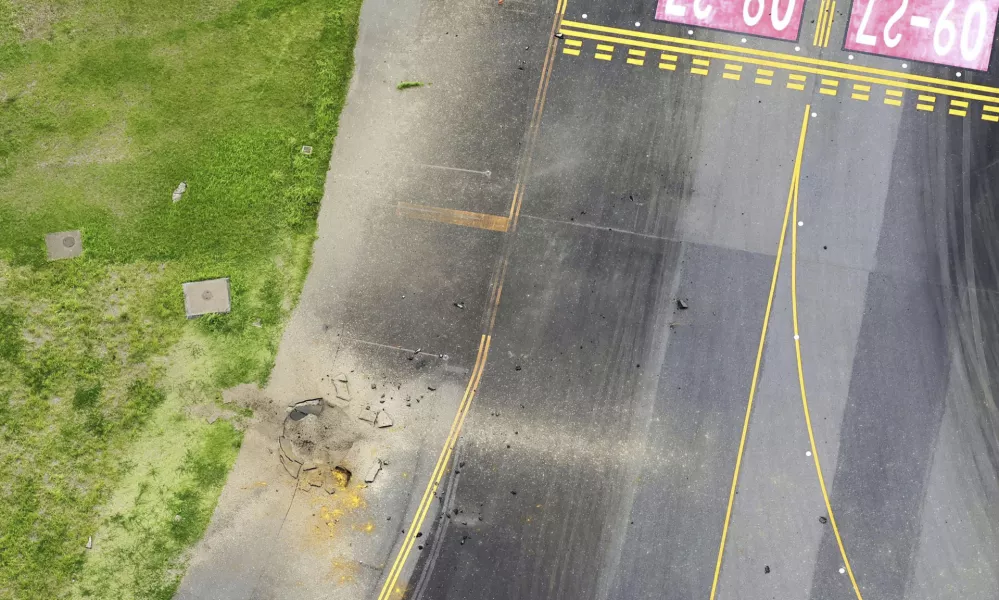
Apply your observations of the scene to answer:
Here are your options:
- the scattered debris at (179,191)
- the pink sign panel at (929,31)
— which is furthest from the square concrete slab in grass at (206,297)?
the pink sign panel at (929,31)

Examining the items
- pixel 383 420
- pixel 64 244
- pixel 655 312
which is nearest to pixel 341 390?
pixel 383 420

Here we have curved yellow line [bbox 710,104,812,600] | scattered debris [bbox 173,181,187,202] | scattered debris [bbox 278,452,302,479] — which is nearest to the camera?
curved yellow line [bbox 710,104,812,600]

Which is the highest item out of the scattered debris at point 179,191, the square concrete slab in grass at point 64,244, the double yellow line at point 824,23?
the double yellow line at point 824,23

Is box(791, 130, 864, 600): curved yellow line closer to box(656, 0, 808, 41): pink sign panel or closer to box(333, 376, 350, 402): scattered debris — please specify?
box(656, 0, 808, 41): pink sign panel

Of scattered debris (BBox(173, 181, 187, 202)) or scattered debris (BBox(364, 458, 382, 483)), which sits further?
scattered debris (BBox(173, 181, 187, 202))

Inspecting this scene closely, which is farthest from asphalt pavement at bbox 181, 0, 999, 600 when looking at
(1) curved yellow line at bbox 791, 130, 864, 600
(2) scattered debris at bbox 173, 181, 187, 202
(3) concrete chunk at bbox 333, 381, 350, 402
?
(2) scattered debris at bbox 173, 181, 187, 202

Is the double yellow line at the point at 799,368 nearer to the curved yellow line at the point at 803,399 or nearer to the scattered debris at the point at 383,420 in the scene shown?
the curved yellow line at the point at 803,399

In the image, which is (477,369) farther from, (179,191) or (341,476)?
(179,191)
